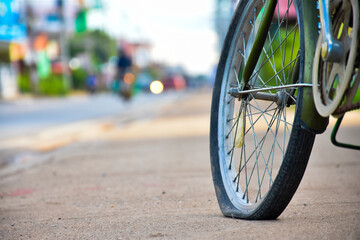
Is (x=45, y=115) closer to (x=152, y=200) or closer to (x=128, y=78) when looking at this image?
(x=128, y=78)

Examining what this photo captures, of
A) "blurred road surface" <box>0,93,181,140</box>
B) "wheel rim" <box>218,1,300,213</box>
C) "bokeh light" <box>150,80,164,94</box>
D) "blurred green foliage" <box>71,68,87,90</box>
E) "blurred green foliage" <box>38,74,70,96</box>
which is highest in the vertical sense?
"wheel rim" <box>218,1,300,213</box>

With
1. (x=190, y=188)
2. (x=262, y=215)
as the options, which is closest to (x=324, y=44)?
(x=262, y=215)

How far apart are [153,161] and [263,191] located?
224 cm

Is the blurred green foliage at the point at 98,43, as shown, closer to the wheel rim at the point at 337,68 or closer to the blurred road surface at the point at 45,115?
the blurred road surface at the point at 45,115

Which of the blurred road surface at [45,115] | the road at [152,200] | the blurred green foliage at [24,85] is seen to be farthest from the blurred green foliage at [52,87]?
the road at [152,200]

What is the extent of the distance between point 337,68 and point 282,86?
1.21 feet

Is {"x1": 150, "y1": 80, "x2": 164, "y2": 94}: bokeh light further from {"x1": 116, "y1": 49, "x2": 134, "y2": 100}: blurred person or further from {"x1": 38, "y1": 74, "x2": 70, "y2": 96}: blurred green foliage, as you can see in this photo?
{"x1": 38, "y1": 74, "x2": 70, "y2": 96}: blurred green foliage

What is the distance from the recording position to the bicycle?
2.11 meters

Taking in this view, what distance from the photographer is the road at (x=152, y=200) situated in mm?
2609

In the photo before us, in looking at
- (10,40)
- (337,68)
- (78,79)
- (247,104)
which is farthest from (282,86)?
(78,79)

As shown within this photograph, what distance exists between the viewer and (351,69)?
1.99 m

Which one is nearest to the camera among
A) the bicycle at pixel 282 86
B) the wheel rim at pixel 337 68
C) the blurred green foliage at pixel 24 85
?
the wheel rim at pixel 337 68

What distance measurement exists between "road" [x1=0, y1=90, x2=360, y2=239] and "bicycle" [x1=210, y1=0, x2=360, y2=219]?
0.20 metres

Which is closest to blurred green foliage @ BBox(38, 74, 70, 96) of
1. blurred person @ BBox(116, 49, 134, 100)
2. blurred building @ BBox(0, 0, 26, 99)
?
blurred building @ BBox(0, 0, 26, 99)
